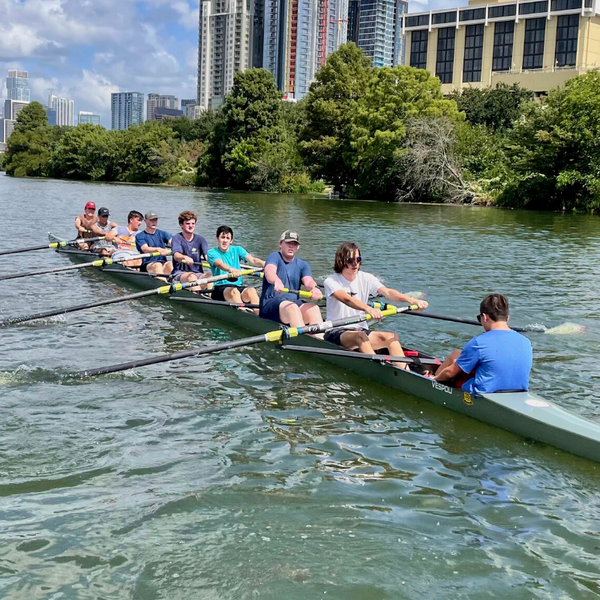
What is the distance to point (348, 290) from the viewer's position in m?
8.80

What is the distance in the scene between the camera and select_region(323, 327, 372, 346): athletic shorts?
899 cm

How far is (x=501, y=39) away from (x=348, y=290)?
112m

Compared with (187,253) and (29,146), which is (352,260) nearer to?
(187,253)

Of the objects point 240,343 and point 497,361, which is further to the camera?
point 240,343

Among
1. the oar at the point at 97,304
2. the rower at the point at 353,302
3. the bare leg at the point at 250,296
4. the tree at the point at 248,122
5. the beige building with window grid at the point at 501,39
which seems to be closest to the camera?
the rower at the point at 353,302

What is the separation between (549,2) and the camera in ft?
337

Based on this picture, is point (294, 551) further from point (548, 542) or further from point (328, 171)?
point (328, 171)

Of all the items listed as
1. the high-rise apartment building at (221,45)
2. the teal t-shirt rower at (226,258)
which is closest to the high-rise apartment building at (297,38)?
the high-rise apartment building at (221,45)

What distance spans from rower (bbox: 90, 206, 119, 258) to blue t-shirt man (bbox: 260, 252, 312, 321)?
26.8 feet

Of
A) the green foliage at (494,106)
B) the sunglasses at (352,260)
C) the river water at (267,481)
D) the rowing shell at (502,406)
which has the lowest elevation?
the river water at (267,481)

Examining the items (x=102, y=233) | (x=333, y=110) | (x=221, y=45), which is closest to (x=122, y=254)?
(x=102, y=233)

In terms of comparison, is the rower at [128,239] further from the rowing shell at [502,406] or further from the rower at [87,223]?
the rowing shell at [502,406]

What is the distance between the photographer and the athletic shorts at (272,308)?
397 inches

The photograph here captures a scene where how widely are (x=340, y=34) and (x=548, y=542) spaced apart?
600ft
